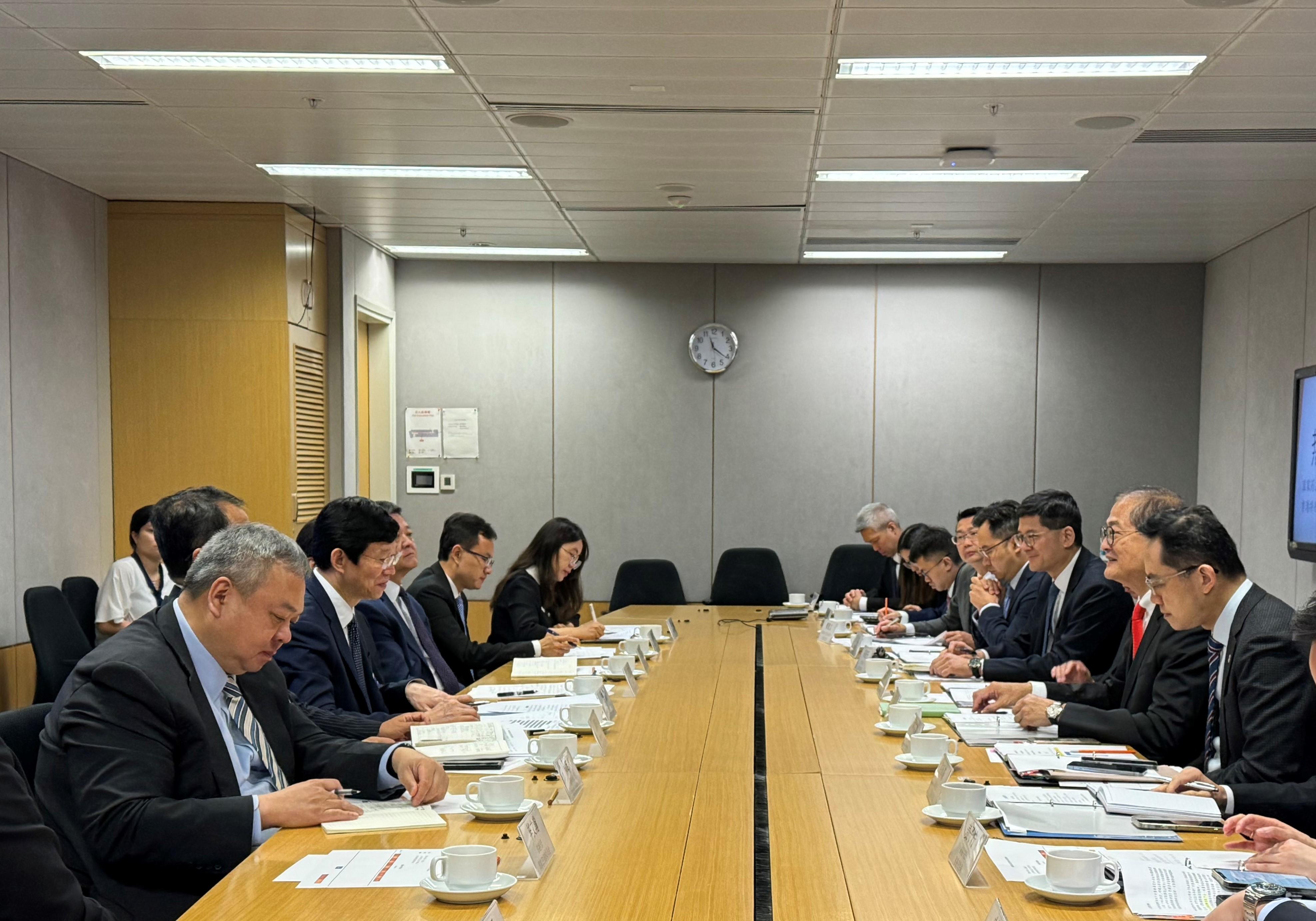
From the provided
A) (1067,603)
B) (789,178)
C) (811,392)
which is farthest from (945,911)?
(811,392)

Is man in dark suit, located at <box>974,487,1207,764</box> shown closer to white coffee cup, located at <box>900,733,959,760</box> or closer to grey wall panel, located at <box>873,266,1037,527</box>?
white coffee cup, located at <box>900,733,959,760</box>

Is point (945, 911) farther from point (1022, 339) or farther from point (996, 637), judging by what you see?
point (1022, 339)

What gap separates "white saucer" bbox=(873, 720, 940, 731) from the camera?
12.0 feet

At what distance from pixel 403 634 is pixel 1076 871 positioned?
3.12m

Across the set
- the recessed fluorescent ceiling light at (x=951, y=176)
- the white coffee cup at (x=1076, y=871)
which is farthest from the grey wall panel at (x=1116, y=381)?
the white coffee cup at (x=1076, y=871)

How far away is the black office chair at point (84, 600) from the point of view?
21.4ft

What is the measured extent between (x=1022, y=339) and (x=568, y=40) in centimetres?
597

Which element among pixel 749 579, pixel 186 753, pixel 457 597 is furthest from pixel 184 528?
pixel 749 579

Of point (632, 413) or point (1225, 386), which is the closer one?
point (1225, 386)

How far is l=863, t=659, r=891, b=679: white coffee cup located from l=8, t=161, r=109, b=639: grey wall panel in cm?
424

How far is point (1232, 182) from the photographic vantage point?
6562 mm

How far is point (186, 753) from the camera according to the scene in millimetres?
2574

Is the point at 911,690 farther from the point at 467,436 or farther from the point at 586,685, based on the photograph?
the point at 467,436

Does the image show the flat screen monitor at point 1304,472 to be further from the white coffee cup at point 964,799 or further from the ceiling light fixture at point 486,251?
the white coffee cup at point 964,799
